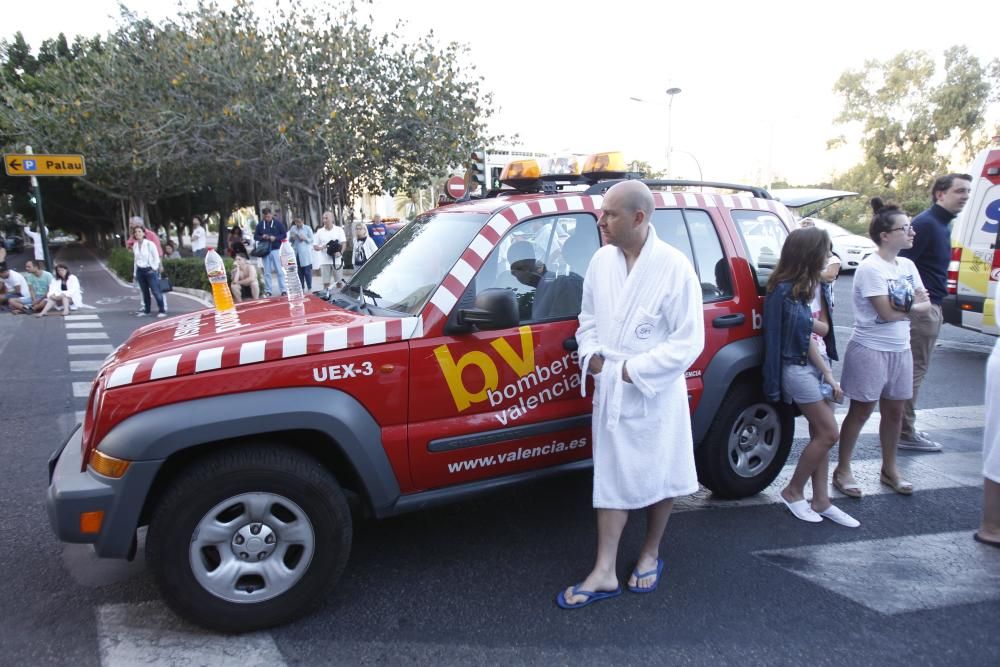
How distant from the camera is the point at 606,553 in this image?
122 inches

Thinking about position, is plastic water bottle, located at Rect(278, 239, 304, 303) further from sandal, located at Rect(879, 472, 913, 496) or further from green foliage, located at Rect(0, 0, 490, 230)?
green foliage, located at Rect(0, 0, 490, 230)

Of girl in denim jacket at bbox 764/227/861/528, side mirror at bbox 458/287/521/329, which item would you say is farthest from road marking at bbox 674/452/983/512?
side mirror at bbox 458/287/521/329

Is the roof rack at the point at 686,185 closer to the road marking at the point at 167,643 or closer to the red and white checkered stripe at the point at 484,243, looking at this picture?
the red and white checkered stripe at the point at 484,243

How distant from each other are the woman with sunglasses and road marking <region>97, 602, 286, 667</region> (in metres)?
3.46

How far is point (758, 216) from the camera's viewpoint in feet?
13.8

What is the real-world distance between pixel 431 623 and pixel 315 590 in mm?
519

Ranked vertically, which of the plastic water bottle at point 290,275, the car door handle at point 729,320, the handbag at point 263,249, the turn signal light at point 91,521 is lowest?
the turn signal light at point 91,521

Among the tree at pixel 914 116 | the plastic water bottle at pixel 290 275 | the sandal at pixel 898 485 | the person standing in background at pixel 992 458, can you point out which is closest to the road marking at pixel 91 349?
the plastic water bottle at pixel 290 275

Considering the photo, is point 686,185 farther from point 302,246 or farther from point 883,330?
point 302,246

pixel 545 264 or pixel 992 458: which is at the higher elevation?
pixel 545 264

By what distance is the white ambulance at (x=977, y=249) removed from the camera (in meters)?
7.79

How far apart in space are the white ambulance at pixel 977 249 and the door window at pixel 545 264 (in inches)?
257

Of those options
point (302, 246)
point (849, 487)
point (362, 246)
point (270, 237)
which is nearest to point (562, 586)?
point (849, 487)

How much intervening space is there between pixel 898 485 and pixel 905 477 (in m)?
0.30
